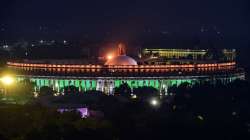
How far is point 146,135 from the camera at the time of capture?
39.3 meters

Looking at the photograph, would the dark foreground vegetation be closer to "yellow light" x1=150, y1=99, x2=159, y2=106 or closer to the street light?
"yellow light" x1=150, y1=99, x2=159, y2=106

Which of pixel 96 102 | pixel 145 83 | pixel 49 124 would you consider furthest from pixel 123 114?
pixel 145 83

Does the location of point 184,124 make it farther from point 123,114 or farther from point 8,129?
point 8,129

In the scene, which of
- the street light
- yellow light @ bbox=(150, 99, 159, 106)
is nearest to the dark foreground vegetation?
yellow light @ bbox=(150, 99, 159, 106)

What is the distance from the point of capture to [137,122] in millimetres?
41688

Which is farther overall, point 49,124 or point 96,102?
point 96,102

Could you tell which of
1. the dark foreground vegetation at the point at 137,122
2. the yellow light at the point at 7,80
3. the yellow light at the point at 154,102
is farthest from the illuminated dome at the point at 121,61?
the dark foreground vegetation at the point at 137,122

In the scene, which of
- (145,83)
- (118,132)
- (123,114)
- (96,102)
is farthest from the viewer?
(145,83)

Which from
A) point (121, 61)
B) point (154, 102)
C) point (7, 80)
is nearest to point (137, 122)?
point (154, 102)

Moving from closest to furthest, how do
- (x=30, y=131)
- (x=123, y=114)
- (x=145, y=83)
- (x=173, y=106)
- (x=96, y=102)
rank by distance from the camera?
(x=30, y=131), (x=123, y=114), (x=173, y=106), (x=96, y=102), (x=145, y=83)

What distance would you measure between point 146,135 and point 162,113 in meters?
6.95

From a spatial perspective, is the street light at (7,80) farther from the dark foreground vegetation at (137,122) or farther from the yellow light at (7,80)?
the dark foreground vegetation at (137,122)

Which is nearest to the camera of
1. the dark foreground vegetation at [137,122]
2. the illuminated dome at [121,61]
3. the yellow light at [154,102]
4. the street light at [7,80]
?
the dark foreground vegetation at [137,122]

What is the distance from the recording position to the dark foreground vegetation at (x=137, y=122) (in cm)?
3766
